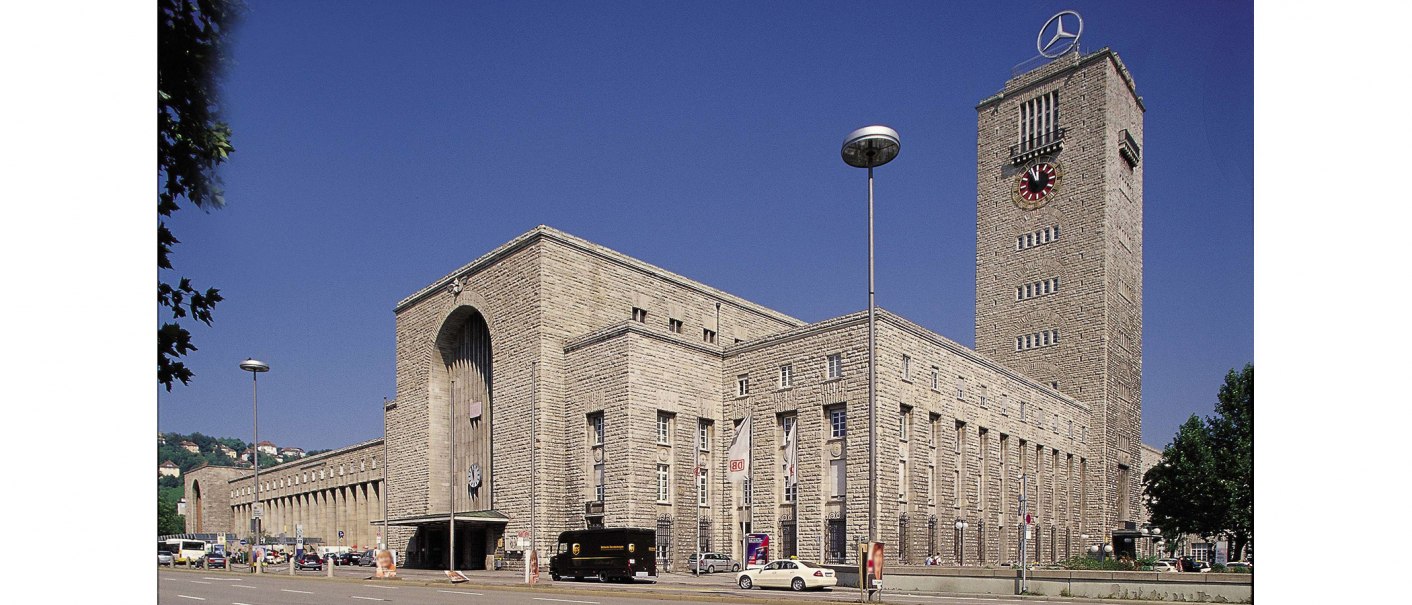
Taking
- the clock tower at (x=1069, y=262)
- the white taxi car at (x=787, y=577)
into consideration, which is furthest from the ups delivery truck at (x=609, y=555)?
the clock tower at (x=1069, y=262)

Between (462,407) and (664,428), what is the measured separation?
15240 millimetres

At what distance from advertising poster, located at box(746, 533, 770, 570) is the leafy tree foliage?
17.6m

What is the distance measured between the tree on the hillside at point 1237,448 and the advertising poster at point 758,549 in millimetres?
20584

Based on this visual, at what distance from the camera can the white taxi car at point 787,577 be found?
105 feet

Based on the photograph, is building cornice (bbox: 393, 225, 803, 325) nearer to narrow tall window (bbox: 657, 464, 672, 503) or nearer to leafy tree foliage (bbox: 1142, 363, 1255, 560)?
narrow tall window (bbox: 657, 464, 672, 503)

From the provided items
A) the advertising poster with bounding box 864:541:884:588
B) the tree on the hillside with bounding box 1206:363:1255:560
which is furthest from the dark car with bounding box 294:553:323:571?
the tree on the hillside with bounding box 1206:363:1255:560

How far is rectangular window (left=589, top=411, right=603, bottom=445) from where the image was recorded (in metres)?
48.1

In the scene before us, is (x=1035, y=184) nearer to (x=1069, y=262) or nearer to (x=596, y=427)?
(x=1069, y=262)

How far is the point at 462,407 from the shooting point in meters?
57.7

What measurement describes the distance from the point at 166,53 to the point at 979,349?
65025 millimetres

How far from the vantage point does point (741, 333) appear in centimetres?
6066

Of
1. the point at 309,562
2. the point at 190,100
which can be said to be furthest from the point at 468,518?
the point at 190,100
